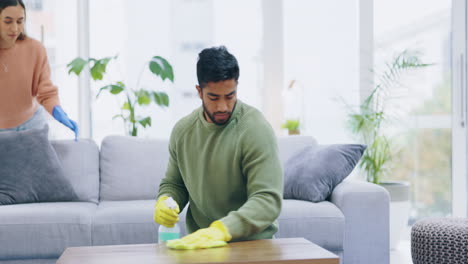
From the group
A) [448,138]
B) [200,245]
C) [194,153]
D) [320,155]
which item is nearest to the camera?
[200,245]

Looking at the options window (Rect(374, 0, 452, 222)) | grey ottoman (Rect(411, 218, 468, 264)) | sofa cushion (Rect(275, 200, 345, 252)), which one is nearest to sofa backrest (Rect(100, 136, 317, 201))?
sofa cushion (Rect(275, 200, 345, 252))

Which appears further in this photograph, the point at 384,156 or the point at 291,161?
the point at 384,156

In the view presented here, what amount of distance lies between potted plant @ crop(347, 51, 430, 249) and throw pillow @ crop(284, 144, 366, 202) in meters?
0.75

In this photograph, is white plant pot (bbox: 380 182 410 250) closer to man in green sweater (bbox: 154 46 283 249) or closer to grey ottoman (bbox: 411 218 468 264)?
grey ottoman (bbox: 411 218 468 264)

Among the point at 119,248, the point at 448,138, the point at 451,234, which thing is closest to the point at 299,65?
the point at 448,138

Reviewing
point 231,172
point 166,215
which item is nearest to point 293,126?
point 231,172

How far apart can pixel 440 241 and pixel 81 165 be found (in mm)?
1968

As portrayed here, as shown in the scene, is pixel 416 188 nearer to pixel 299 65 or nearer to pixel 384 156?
pixel 384 156

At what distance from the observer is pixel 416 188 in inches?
170

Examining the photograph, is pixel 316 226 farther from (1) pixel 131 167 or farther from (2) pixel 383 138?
(2) pixel 383 138

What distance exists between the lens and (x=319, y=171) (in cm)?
303

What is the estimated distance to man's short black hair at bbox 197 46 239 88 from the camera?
164cm

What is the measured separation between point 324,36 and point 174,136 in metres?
2.72

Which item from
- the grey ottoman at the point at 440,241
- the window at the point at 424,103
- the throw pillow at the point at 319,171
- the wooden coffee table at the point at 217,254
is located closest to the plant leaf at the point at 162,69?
the throw pillow at the point at 319,171
